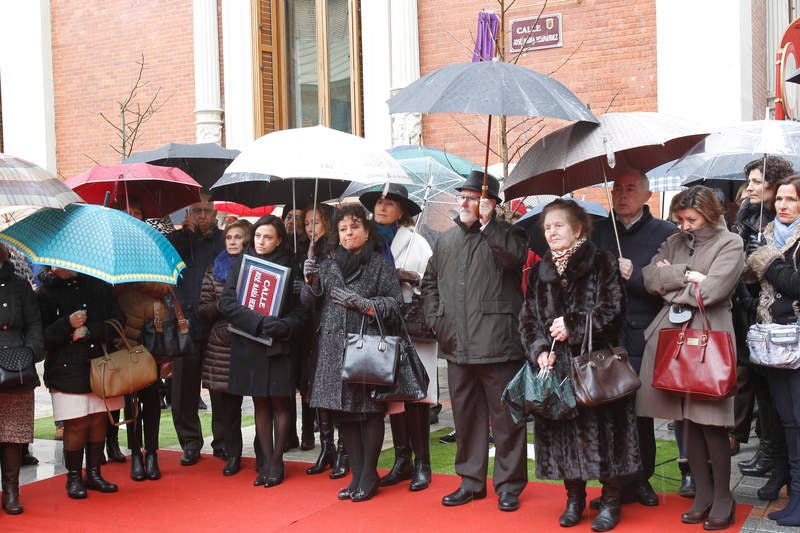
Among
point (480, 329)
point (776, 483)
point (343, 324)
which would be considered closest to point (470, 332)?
point (480, 329)

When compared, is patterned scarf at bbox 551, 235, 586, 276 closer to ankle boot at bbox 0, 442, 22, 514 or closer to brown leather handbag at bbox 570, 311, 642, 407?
brown leather handbag at bbox 570, 311, 642, 407

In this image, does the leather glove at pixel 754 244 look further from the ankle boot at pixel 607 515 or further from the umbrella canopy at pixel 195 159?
the umbrella canopy at pixel 195 159

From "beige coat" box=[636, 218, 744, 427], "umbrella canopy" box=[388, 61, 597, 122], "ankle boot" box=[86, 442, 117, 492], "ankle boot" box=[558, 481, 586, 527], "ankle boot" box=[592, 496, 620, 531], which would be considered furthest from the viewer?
"ankle boot" box=[86, 442, 117, 492]

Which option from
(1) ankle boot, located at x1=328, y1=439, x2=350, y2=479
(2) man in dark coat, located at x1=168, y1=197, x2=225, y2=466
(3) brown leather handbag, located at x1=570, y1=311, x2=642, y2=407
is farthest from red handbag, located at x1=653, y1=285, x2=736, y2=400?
(2) man in dark coat, located at x1=168, y1=197, x2=225, y2=466

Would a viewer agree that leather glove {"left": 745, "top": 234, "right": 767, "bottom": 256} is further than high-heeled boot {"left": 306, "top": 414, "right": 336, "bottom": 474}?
No

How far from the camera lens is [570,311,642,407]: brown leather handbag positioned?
4.78 metres

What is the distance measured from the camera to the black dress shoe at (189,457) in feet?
22.8

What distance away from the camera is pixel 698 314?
16.2 feet

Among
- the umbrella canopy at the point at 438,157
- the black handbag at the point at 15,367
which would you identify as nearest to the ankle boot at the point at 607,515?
the black handbag at the point at 15,367

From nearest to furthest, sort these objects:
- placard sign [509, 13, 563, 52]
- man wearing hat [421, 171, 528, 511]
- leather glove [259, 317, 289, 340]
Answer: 1. man wearing hat [421, 171, 528, 511]
2. leather glove [259, 317, 289, 340]
3. placard sign [509, 13, 563, 52]

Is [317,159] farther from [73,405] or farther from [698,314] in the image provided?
[698,314]

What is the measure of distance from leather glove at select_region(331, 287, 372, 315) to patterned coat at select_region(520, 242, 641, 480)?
1.11 m

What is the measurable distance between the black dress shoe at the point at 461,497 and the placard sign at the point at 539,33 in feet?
25.0

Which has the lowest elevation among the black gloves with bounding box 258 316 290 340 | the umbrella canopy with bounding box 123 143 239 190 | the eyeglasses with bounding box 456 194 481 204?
the black gloves with bounding box 258 316 290 340
